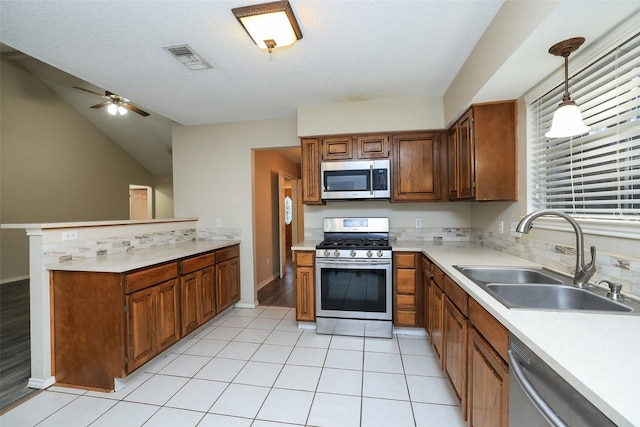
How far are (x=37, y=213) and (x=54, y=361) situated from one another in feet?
15.6

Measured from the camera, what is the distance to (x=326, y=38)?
73.9 inches

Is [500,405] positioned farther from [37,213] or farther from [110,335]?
[37,213]

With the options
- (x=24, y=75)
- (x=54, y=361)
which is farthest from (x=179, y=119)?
(x=24, y=75)

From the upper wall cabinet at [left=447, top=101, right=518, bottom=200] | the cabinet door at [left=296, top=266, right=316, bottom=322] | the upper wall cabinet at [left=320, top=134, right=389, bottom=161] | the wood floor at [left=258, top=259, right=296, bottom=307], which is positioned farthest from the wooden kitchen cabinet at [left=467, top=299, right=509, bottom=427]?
the wood floor at [left=258, top=259, right=296, bottom=307]

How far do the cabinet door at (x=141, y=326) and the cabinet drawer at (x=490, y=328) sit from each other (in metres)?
2.25

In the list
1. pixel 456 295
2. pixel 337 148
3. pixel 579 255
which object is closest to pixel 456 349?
pixel 456 295

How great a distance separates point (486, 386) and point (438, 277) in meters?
0.96

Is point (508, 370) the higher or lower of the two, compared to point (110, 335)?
higher

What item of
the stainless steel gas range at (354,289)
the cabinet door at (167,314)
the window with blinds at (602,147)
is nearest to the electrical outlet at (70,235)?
the cabinet door at (167,314)

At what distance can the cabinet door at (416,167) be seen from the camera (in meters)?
2.99

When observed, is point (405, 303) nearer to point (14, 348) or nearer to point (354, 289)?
point (354, 289)

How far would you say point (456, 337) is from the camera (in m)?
1.69

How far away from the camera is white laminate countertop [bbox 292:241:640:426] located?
0.61m

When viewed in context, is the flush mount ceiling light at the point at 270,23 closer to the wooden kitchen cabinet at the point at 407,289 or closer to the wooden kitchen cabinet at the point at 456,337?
the wooden kitchen cabinet at the point at 456,337
